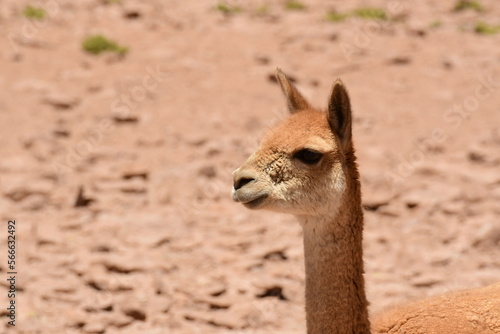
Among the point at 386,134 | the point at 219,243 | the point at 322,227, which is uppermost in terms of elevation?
the point at 386,134

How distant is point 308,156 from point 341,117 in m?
0.31

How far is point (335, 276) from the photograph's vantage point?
195 inches

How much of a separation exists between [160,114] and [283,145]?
301 inches

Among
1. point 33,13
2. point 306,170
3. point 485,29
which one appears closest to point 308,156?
point 306,170

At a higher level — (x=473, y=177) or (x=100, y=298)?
(x=473, y=177)

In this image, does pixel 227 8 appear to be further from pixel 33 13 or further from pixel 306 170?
pixel 306 170

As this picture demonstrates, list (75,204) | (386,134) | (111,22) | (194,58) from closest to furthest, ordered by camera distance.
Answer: (75,204)
(386,134)
(194,58)
(111,22)

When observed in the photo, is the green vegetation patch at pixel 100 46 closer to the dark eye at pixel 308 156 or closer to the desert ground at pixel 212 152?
the desert ground at pixel 212 152

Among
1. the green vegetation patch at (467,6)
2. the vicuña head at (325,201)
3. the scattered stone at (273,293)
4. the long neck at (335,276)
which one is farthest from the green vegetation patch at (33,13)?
the long neck at (335,276)

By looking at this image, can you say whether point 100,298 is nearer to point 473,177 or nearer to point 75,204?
point 75,204

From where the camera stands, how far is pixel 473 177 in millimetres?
10328

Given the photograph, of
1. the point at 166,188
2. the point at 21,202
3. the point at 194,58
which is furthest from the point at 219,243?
the point at 194,58

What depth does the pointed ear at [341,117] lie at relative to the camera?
495 centimetres

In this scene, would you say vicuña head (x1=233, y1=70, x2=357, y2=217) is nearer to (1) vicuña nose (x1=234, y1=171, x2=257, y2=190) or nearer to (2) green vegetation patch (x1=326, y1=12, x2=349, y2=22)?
(1) vicuña nose (x1=234, y1=171, x2=257, y2=190)
